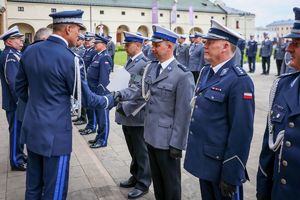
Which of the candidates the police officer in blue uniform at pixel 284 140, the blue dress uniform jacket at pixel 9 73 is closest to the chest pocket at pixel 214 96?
the police officer in blue uniform at pixel 284 140

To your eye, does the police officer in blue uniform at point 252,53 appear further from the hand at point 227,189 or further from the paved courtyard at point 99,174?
the hand at point 227,189

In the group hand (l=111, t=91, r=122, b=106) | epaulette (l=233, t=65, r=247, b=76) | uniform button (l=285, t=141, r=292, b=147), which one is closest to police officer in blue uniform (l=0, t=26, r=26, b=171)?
hand (l=111, t=91, r=122, b=106)

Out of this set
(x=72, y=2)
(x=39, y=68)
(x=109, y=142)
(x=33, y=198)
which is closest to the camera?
(x=39, y=68)

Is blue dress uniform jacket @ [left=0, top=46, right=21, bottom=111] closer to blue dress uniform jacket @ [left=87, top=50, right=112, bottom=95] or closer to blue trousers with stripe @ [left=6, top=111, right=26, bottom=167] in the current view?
blue trousers with stripe @ [left=6, top=111, right=26, bottom=167]

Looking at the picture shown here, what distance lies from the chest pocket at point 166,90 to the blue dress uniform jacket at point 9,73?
2469mm

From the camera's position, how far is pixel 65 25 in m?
3.12

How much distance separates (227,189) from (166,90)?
1.24 metres

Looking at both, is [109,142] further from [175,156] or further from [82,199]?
[175,156]

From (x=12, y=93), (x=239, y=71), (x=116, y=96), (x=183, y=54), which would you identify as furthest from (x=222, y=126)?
(x=183, y=54)

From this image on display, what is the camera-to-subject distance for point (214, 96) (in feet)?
8.89

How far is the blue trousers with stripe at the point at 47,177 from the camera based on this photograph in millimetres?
3203

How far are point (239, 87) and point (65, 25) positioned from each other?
1700 mm

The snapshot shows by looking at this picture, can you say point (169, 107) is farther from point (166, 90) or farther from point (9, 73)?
point (9, 73)

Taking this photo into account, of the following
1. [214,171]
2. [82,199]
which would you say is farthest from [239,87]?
[82,199]
